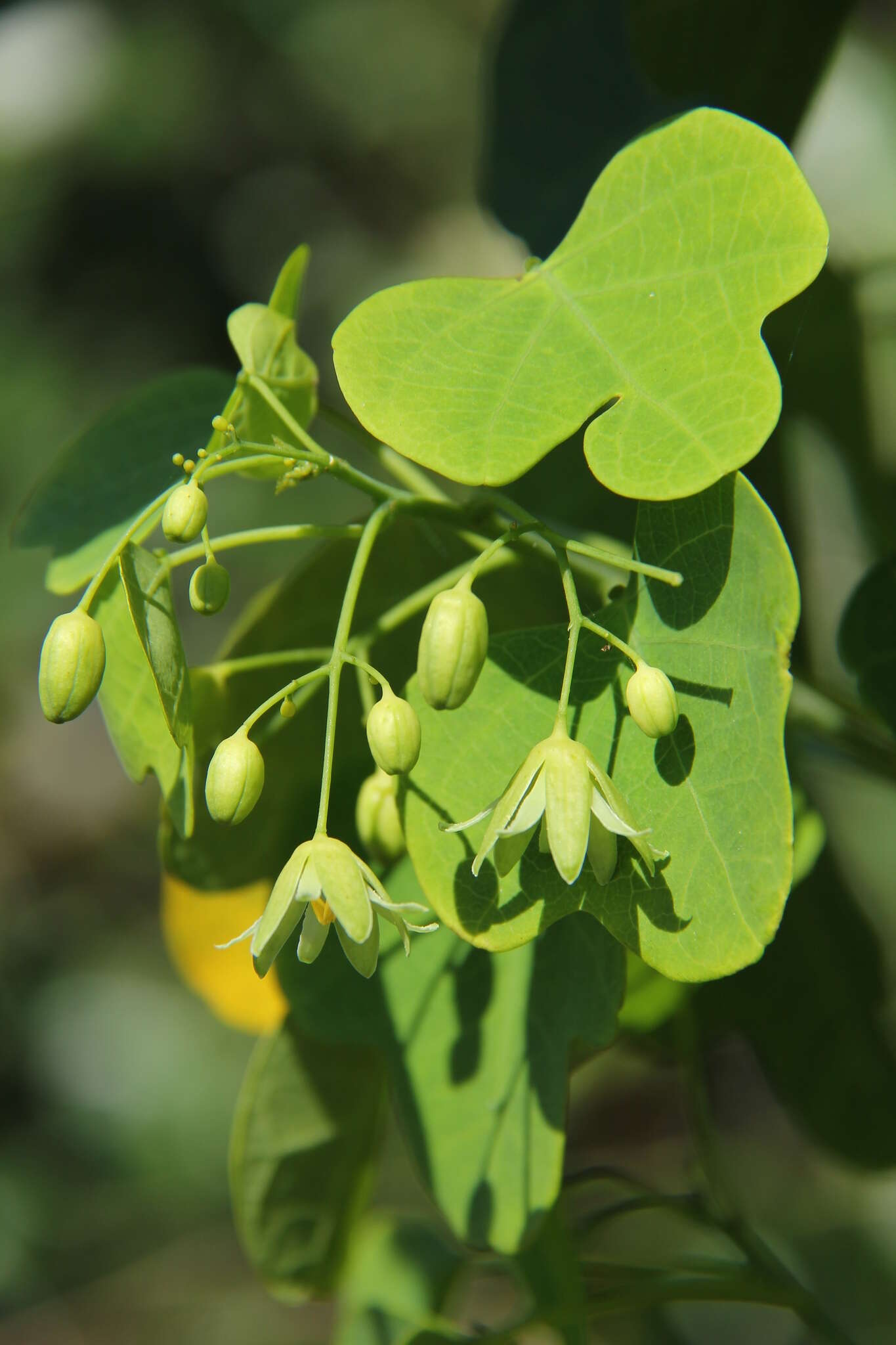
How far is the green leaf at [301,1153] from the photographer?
1.43 metres

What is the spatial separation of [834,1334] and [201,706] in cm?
98

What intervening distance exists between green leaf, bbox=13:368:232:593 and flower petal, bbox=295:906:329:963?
0.45 m

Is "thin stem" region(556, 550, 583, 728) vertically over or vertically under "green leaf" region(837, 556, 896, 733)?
over

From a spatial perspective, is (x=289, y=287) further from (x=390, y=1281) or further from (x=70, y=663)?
(x=390, y=1281)

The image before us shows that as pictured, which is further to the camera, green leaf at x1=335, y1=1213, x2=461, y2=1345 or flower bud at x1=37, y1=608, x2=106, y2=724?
green leaf at x1=335, y1=1213, x2=461, y2=1345

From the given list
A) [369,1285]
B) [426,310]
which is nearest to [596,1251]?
[369,1285]

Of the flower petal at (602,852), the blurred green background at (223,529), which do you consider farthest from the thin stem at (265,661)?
the blurred green background at (223,529)

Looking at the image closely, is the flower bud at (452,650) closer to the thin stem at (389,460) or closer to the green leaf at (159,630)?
the green leaf at (159,630)

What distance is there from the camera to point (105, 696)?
1.11m

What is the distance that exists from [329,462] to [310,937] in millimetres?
372

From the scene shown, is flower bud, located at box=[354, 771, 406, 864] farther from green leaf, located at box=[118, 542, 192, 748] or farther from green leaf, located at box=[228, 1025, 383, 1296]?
green leaf, located at box=[228, 1025, 383, 1296]

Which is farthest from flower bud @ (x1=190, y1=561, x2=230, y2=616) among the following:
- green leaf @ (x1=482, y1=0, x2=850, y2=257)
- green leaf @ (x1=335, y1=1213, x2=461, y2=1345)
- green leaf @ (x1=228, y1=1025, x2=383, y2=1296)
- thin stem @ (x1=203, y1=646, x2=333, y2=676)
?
green leaf @ (x1=335, y1=1213, x2=461, y2=1345)

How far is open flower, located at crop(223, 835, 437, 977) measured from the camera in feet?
3.03

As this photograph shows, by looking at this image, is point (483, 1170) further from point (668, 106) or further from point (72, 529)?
point (668, 106)
